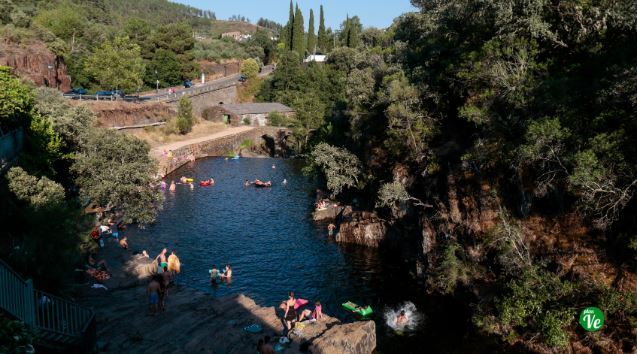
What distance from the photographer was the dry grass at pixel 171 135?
245 ft

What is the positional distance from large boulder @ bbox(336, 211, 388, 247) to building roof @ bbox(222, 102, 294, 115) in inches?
2363

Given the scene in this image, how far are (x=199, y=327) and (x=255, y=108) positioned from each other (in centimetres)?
7749

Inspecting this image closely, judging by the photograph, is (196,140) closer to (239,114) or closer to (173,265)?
(239,114)

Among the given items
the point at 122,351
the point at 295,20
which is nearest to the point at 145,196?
the point at 122,351

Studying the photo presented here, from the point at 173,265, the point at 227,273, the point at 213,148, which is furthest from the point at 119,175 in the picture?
the point at 213,148

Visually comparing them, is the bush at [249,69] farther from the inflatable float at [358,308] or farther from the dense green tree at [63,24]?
the inflatable float at [358,308]

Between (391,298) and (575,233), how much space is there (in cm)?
1082

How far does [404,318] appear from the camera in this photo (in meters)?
25.8

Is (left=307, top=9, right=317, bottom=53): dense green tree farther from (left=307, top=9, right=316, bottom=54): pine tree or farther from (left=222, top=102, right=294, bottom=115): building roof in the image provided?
(left=222, top=102, right=294, bottom=115): building roof

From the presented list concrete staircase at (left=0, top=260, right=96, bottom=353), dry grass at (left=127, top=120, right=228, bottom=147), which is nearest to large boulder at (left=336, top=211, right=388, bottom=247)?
concrete staircase at (left=0, top=260, right=96, bottom=353)

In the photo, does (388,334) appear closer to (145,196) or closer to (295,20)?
(145,196)

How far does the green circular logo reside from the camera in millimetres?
20094

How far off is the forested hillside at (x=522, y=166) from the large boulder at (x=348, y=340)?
5.72 metres

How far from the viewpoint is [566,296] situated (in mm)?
21594
